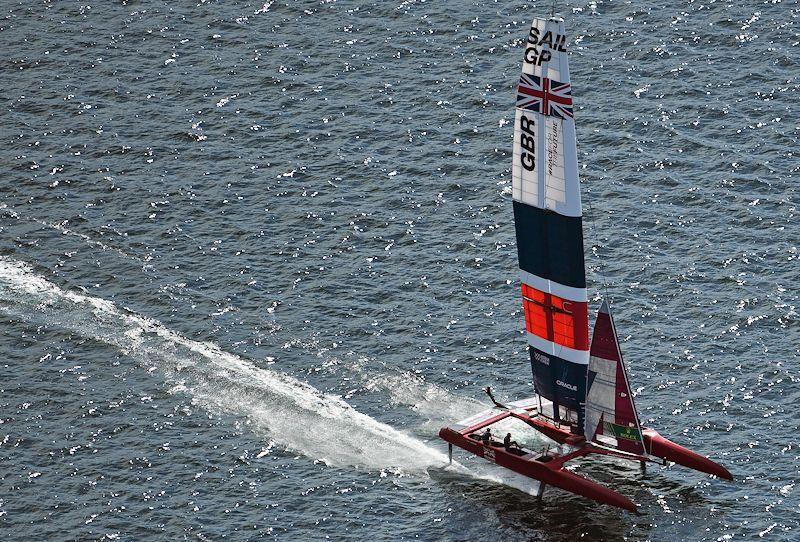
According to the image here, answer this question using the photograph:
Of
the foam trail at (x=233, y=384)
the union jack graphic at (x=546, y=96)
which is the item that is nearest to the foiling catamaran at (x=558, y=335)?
the union jack graphic at (x=546, y=96)

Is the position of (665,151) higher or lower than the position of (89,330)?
higher

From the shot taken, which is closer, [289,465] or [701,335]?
[289,465]

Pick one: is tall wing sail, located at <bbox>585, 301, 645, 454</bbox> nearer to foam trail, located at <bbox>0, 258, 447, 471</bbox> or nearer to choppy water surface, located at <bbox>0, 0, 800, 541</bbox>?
choppy water surface, located at <bbox>0, 0, 800, 541</bbox>

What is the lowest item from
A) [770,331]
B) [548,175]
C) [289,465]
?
[289,465]

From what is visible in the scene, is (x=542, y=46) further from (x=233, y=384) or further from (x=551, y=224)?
(x=233, y=384)

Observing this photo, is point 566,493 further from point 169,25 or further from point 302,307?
point 169,25

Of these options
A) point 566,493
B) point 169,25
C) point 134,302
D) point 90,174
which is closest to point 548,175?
point 566,493

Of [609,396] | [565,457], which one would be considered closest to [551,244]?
[609,396]
